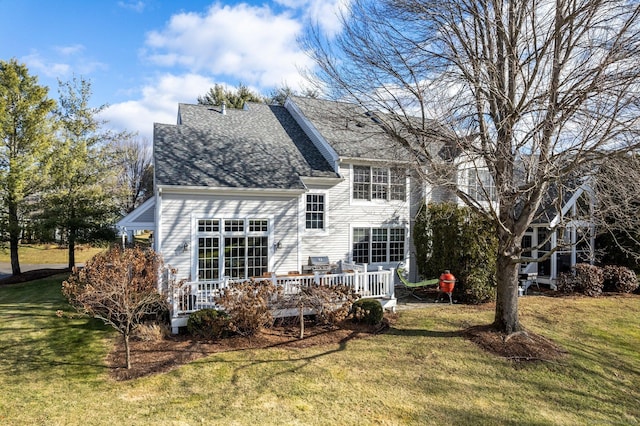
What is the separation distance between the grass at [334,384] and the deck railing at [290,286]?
1.61 meters

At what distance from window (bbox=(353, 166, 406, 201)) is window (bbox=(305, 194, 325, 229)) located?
160cm

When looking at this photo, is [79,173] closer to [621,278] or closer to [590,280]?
[590,280]

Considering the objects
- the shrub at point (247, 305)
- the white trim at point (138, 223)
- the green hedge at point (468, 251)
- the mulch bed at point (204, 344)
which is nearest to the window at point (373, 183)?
the green hedge at point (468, 251)

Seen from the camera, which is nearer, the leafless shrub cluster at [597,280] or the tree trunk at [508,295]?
the tree trunk at [508,295]

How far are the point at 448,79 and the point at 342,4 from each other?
3.33 metres

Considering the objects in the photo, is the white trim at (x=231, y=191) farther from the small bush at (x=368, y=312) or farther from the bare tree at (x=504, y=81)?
the small bush at (x=368, y=312)

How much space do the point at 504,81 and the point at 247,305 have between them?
7895 millimetres

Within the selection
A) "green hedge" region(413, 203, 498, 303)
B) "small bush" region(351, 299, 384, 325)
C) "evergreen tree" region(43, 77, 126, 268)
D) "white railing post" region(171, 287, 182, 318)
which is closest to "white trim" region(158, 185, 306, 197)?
"white railing post" region(171, 287, 182, 318)

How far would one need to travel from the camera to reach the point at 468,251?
13352 mm

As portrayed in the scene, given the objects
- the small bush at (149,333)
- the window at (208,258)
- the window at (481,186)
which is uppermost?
the window at (481,186)

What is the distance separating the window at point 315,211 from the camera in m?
14.7

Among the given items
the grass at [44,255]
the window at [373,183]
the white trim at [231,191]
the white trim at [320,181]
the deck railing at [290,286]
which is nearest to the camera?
the deck railing at [290,286]

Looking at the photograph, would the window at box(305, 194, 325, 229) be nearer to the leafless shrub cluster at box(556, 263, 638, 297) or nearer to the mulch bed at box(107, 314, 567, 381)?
the mulch bed at box(107, 314, 567, 381)

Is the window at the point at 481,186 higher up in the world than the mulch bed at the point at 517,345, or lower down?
higher up
